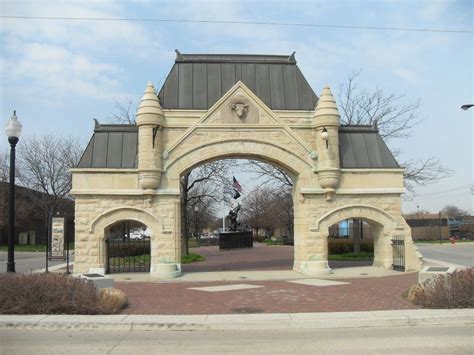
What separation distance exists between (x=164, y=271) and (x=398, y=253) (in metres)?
9.22

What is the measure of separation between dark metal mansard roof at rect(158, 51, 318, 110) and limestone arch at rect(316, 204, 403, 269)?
4357mm

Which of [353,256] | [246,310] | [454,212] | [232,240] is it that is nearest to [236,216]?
[232,240]

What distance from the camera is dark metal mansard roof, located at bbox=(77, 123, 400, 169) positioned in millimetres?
19031

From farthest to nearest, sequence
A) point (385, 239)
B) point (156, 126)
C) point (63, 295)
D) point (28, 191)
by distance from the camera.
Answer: point (28, 191), point (385, 239), point (156, 126), point (63, 295)

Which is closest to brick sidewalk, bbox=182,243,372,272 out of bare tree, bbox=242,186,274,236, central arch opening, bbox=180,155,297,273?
central arch opening, bbox=180,155,297,273

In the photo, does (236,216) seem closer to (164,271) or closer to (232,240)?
(232,240)

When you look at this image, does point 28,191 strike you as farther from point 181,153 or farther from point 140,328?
point 140,328

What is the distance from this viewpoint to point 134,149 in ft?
63.5

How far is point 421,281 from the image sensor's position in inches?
495

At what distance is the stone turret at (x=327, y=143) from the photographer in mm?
19031

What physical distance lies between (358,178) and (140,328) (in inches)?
490

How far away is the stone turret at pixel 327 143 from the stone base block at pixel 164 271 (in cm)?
643

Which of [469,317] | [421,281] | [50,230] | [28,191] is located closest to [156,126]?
[50,230]

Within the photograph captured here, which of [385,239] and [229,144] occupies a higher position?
[229,144]
